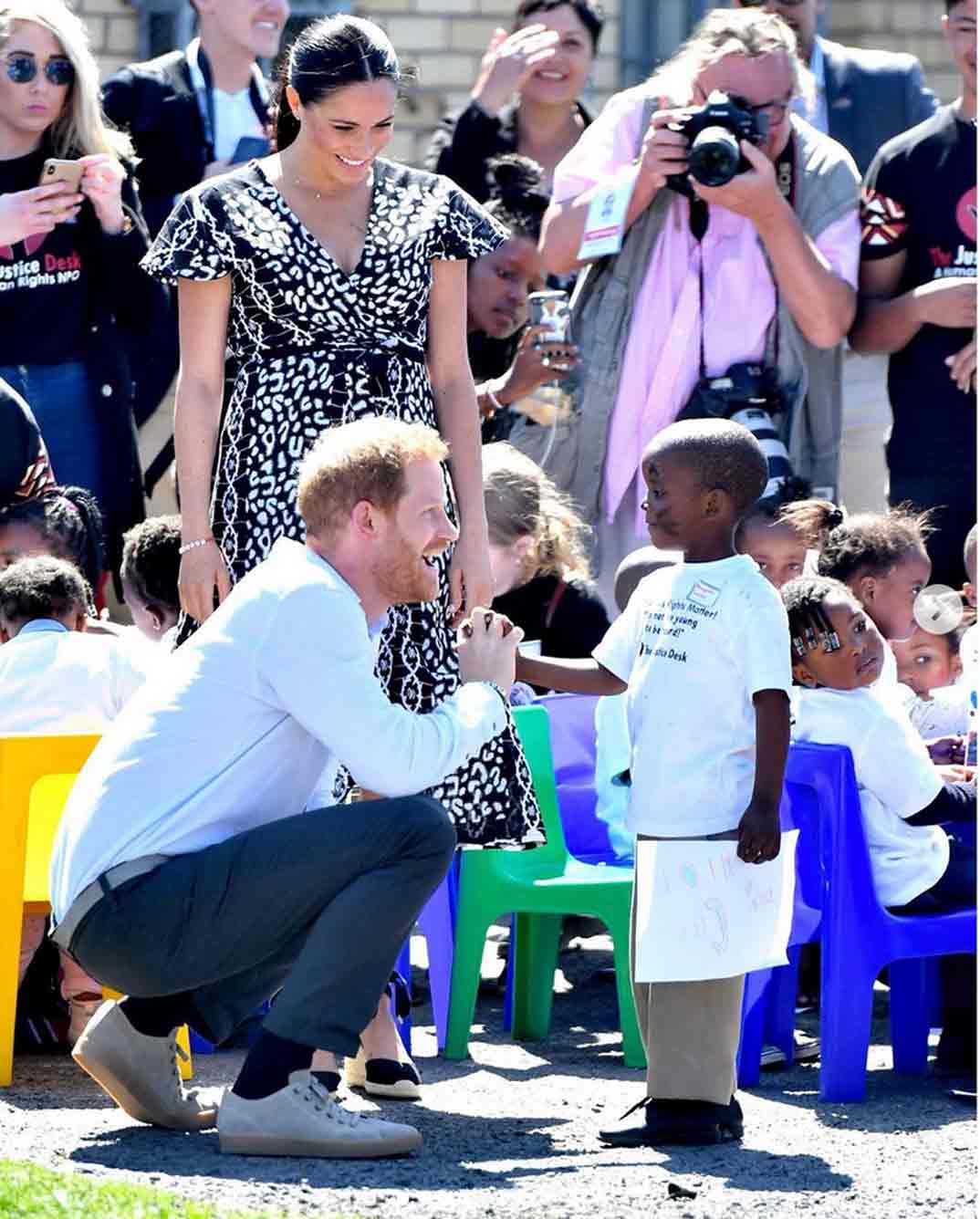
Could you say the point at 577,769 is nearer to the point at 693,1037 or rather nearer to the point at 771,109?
the point at 693,1037

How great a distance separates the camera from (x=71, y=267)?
22.3 ft

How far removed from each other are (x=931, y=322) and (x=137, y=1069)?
3503 millimetres

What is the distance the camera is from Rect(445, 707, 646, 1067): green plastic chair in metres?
5.42

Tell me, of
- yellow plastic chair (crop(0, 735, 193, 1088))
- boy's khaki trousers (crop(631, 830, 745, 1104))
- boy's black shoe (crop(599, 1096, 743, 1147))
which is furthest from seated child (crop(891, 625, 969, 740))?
yellow plastic chair (crop(0, 735, 193, 1088))

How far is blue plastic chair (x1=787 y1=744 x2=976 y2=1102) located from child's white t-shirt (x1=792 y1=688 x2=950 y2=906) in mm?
60

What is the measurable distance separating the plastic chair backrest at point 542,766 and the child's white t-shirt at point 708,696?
39.2 inches

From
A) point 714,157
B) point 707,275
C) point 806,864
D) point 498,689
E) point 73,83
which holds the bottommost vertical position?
point 806,864

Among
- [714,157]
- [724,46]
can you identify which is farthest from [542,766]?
[724,46]

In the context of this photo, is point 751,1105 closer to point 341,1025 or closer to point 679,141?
point 341,1025

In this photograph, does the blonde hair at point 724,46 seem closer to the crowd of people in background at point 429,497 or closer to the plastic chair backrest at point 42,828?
the crowd of people in background at point 429,497

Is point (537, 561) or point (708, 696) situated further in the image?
point (537, 561)

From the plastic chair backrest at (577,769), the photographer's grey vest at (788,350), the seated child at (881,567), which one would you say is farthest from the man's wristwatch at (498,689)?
the photographer's grey vest at (788,350)

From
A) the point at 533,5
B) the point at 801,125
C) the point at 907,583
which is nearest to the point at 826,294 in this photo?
the point at 801,125

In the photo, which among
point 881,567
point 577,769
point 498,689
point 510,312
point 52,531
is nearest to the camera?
point 498,689
